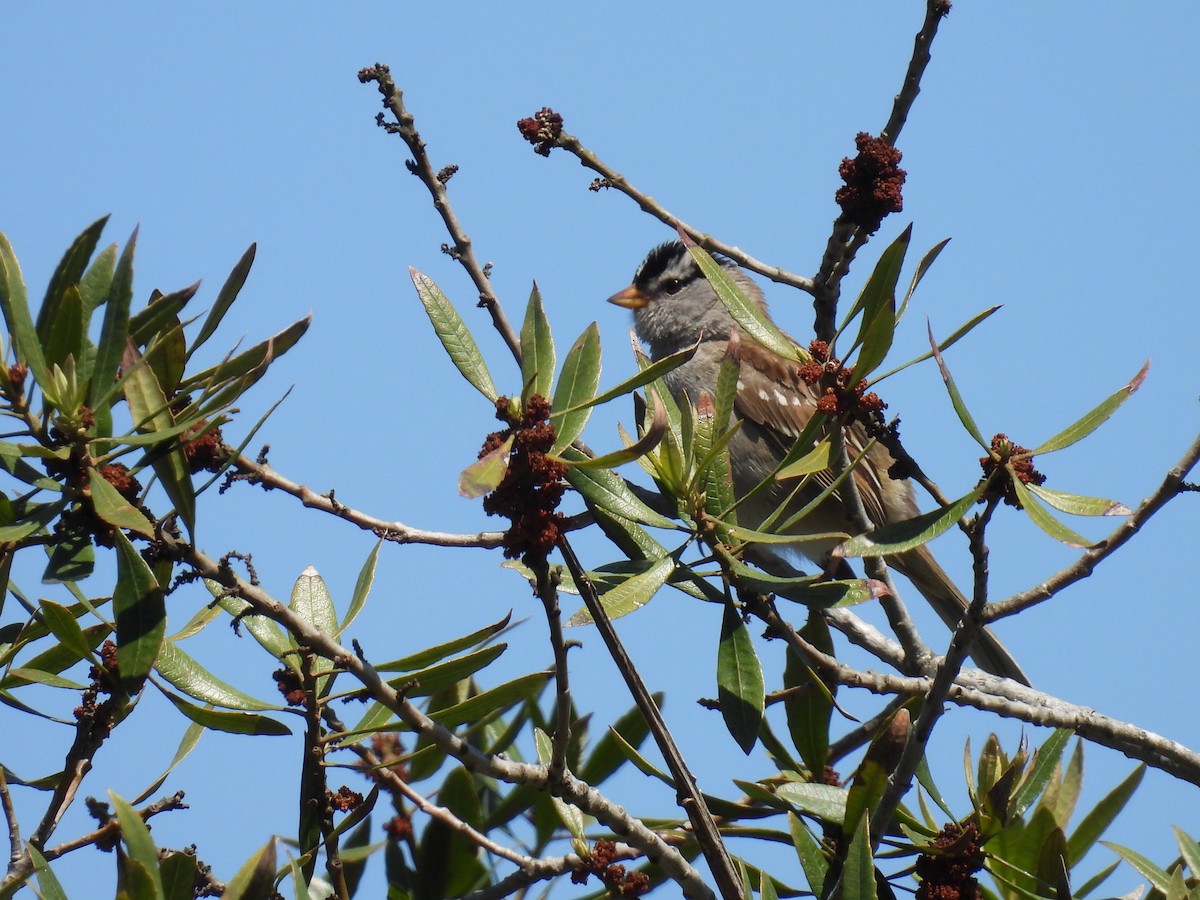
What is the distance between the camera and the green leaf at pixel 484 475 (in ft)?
4.09

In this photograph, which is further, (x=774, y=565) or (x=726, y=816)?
(x=774, y=565)

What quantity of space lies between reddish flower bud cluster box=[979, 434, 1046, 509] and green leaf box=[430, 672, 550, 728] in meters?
0.67

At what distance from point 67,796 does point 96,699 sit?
14cm

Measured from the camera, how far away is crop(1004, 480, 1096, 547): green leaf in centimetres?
150

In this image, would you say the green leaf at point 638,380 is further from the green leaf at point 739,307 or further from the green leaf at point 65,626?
the green leaf at point 65,626

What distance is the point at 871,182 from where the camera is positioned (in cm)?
191

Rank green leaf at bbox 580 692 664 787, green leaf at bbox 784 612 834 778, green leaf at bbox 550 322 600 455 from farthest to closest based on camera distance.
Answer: green leaf at bbox 580 692 664 787, green leaf at bbox 784 612 834 778, green leaf at bbox 550 322 600 455

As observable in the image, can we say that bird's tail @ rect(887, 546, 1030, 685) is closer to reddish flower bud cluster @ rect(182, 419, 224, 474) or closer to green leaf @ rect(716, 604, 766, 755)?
green leaf @ rect(716, 604, 766, 755)

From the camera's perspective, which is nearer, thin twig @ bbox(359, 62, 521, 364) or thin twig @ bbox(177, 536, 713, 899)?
thin twig @ bbox(177, 536, 713, 899)

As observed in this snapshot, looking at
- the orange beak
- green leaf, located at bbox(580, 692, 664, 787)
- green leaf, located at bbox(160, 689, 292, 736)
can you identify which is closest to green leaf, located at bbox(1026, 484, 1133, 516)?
green leaf, located at bbox(580, 692, 664, 787)

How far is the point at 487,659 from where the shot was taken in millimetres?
1688

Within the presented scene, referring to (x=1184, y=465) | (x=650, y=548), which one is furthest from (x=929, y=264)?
(x=650, y=548)

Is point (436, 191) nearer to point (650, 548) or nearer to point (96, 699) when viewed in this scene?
point (650, 548)

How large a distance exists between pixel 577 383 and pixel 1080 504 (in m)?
0.68
